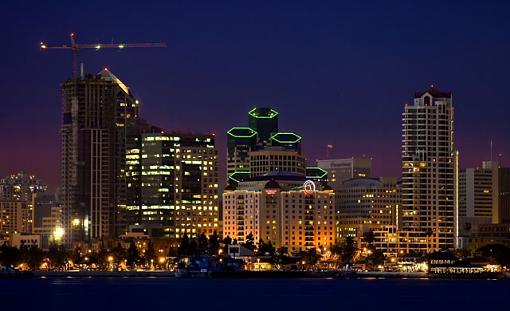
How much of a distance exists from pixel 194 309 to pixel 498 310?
38.7m

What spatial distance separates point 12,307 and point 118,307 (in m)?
13.6

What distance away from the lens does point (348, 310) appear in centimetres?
19750

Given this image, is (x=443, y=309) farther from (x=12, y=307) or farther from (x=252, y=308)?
(x=12, y=307)

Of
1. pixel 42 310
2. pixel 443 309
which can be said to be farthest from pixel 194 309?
pixel 443 309

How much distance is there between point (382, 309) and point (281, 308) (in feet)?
43.1

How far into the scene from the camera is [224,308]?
652ft

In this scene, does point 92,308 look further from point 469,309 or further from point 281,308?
point 469,309

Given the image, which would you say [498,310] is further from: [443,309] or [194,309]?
[194,309]

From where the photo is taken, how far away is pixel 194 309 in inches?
7721

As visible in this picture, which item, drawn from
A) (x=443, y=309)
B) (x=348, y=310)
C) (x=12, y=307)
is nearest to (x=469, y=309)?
(x=443, y=309)

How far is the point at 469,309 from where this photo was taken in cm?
19988

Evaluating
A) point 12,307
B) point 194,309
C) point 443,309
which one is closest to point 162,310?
point 194,309

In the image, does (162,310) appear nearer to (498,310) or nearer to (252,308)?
(252,308)

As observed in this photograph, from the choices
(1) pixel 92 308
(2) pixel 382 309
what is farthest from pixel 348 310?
(1) pixel 92 308
